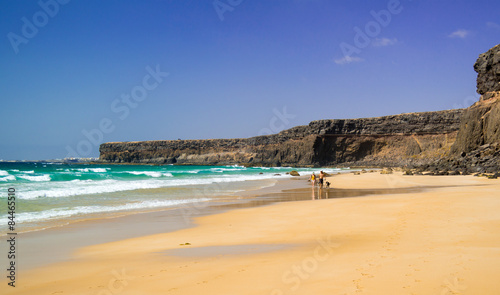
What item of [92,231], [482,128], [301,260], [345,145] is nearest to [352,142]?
[345,145]

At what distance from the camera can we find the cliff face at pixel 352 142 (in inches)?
3110

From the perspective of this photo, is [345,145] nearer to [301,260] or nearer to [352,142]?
[352,142]

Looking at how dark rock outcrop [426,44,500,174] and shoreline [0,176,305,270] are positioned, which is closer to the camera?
shoreline [0,176,305,270]

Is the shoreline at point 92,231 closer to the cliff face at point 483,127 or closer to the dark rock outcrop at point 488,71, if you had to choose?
the cliff face at point 483,127

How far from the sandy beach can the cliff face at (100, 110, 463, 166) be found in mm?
64799

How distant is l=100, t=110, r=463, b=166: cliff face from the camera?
7900 cm

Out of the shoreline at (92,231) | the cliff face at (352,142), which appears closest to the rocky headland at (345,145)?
the cliff face at (352,142)

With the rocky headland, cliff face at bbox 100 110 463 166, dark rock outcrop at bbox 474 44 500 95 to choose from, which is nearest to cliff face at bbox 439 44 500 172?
dark rock outcrop at bbox 474 44 500 95

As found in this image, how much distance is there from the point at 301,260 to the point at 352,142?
8740 centimetres

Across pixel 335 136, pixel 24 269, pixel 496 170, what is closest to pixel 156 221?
pixel 24 269

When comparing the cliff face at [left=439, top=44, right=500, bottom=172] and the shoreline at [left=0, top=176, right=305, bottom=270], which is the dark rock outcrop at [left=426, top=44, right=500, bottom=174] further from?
the shoreline at [left=0, top=176, right=305, bottom=270]

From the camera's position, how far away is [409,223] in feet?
26.5

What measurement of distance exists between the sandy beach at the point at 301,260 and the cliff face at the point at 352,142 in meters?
64.8

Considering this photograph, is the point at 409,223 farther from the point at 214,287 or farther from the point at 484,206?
the point at 214,287
